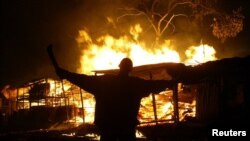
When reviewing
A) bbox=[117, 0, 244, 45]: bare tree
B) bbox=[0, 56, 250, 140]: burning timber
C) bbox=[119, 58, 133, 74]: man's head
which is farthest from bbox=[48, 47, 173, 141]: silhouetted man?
bbox=[117, 0, 244, 45]: bare tree

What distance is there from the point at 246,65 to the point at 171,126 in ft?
15.5

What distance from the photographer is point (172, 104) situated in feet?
63.8

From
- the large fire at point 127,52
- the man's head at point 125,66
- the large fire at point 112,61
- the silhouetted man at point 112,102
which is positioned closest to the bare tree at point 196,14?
the large fire at point 127,52

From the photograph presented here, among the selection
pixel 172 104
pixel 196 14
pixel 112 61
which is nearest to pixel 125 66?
pixel 172 104

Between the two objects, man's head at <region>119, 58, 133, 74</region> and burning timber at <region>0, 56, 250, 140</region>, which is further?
burning timber at <region>0, 56, 250, 140</region>

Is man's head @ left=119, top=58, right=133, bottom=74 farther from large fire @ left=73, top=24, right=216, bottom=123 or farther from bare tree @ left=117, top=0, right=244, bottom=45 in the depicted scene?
bare tree @ left=117, top=0, right=244, bottom=45

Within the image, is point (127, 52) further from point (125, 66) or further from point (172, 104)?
point (125, 66)

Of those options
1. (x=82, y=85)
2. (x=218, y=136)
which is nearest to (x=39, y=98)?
(x=218, y=136)

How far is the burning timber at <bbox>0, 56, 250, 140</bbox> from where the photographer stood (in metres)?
12.6

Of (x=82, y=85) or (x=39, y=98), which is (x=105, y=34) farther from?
(x=82, y=85)

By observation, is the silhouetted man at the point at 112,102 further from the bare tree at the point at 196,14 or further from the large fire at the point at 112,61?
the bare tree at the point at 196,14

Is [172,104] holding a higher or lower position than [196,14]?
lower

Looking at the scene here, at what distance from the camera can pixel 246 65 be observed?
12.3m

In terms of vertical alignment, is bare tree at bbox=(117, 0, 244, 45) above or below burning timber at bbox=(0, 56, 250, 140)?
above
